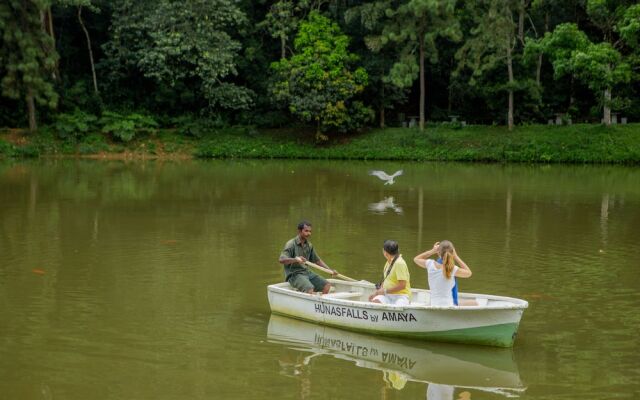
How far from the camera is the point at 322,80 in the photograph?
4653 cm

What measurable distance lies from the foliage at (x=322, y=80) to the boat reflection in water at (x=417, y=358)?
114 feet

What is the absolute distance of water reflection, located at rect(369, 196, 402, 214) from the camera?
79.7 feet

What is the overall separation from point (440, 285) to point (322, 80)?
119ft

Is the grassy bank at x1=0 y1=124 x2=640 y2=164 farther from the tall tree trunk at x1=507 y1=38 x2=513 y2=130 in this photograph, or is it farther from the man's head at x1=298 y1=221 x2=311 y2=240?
the man's head at x1=298 y1=221 x2=311 y2=240

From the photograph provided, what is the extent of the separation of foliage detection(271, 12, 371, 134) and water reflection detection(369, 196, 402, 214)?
A: 2000 cm

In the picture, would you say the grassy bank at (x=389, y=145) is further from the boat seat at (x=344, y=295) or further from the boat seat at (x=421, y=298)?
the boat seat at (x=344, y=295)

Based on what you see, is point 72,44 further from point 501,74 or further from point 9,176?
point 501,74

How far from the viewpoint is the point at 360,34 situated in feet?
167

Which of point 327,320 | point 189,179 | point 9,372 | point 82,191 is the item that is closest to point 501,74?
point 189,179

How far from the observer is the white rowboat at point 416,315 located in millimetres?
10727

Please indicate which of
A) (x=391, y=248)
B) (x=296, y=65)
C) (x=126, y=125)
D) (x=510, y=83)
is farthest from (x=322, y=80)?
(x=391, y=248)

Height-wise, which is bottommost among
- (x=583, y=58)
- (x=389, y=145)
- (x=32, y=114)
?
(x=389, y=145)

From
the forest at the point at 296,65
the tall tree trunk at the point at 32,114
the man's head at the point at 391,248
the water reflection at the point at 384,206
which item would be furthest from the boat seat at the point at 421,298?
the tall tree trunk at the point at 32,114

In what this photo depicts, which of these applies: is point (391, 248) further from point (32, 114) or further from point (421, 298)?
point (32, 114)
